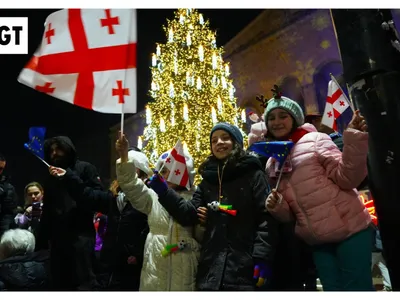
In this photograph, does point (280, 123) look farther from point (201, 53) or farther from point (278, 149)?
point (201, 53)

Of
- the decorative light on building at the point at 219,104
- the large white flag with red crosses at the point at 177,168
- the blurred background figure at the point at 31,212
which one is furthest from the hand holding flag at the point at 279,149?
the decorative light on building at the point at 219,104

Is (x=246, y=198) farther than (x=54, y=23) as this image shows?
No

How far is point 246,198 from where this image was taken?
3.06m

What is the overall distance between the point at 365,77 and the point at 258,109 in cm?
1222

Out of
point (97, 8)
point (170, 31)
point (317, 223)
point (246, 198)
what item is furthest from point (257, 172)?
point (170, 31)

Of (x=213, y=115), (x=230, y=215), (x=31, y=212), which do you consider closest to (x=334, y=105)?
(x=230, y=215)

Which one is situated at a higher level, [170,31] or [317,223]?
[170,31]

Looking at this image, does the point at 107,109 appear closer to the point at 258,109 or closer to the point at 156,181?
the point at 156,181

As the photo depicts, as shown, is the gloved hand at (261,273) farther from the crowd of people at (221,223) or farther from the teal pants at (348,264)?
the teal pants at (348,264)

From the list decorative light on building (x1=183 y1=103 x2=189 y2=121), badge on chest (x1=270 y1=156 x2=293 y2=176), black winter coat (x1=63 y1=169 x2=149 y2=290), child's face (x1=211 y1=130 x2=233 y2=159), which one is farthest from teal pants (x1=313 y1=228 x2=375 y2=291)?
decorative light on building (x1=183 y1=103 x2=189 y2=121)

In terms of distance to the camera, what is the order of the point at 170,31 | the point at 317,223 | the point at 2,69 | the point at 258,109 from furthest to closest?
1. the point at 258,109
2. the point at 2,69
3. the point at 170,31
4. the point at 317,223

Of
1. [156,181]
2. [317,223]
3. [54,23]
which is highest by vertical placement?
[54,23]

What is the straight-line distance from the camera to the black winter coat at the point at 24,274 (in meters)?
3.64

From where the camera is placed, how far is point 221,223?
9.96 feet
